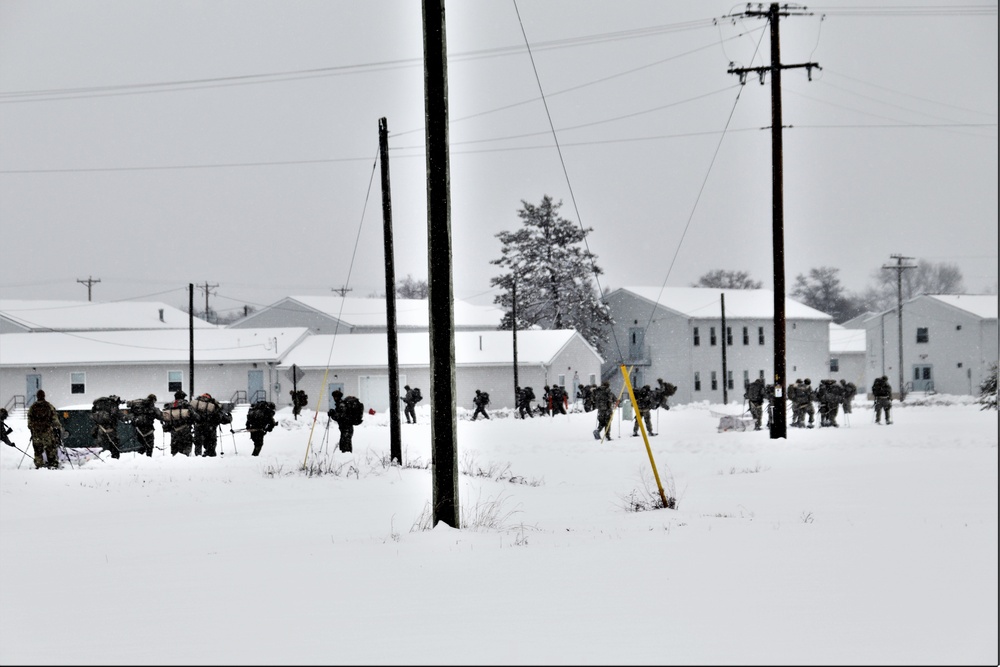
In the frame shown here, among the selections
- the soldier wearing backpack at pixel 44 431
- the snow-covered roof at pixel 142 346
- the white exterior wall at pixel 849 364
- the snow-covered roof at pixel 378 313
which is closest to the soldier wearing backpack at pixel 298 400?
the snow-covered roof at pixel 142 346

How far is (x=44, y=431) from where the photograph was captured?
18484mm

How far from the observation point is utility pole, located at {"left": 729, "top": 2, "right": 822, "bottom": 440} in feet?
74.2

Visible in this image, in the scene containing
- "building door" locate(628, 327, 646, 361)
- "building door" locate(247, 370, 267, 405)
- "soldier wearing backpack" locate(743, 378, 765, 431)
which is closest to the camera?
"soldier wearing backpack" locate(743, 378, 765, 431)

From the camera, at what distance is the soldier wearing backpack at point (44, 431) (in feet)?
60.3

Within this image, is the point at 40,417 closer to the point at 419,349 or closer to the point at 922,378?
the point at 419,349

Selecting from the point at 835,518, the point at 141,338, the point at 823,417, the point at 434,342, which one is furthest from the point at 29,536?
the point at 141,338

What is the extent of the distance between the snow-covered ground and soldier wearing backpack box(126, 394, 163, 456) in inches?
176

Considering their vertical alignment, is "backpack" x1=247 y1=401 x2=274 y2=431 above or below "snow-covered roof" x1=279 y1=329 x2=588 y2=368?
below

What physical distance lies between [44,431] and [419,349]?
3723 cm

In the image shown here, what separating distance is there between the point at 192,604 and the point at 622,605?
299 cm

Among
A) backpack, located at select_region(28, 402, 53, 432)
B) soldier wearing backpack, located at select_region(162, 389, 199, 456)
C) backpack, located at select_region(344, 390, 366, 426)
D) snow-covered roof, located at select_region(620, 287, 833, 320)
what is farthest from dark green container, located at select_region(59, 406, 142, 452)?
snow-covered roof, located at select_region(620, 287, 833, 320)

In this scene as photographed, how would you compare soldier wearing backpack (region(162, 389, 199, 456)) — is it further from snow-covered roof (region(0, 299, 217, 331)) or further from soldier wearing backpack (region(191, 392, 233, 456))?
snow-covered roof (region(0, 299, 217, 331))

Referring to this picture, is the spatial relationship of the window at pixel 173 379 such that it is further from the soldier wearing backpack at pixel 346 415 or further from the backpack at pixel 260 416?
the soldier wearing backpack at pixel 346 415

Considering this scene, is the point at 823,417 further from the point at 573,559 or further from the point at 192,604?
the point at 192,604
